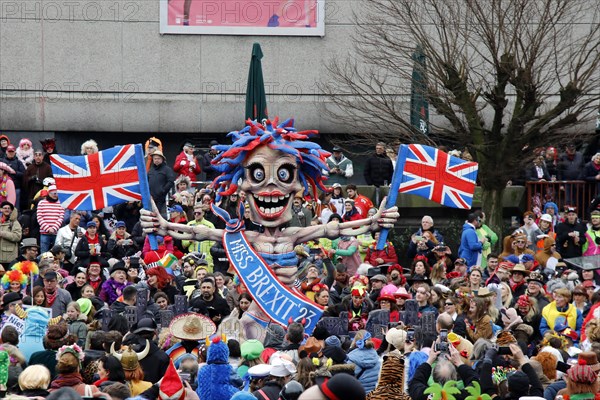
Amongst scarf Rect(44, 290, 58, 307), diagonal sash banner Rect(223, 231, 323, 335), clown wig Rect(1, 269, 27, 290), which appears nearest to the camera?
diagonal sash banner Rect(223, 231, 323, 335)

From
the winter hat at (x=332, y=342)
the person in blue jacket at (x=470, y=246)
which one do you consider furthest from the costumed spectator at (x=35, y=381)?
the person in blue jacket at (x=470, y=246)

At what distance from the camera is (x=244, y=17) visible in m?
30.2

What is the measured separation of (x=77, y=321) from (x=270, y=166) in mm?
2530

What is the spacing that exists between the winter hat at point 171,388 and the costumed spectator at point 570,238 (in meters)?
12.6

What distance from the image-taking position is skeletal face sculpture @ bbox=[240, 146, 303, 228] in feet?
56.9

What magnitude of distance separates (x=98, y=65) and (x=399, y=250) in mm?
7240

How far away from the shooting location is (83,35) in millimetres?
30141

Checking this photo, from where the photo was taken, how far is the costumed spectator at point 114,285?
64.2 ft

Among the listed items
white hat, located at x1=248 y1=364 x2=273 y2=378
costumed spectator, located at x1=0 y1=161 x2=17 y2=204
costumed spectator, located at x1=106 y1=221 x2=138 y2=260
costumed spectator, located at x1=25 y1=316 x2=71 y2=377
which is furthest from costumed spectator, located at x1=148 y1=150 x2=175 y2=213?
white hat, located at x1=248 y1=364 x2=273 y2=378

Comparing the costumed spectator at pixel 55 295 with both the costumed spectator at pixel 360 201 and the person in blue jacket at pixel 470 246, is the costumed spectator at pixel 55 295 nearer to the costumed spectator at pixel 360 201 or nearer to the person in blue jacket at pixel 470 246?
the costumed spectator at pixel 360 201

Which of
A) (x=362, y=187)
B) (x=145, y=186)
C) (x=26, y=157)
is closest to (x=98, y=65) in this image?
(x=26, y=157)

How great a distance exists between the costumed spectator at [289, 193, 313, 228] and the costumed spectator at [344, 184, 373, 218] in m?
0.87

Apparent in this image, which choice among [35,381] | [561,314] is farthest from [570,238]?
[35,381]

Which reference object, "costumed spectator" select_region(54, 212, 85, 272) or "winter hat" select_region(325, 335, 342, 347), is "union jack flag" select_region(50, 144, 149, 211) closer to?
"winter hat" select_region(325, 335, 342, 347)
